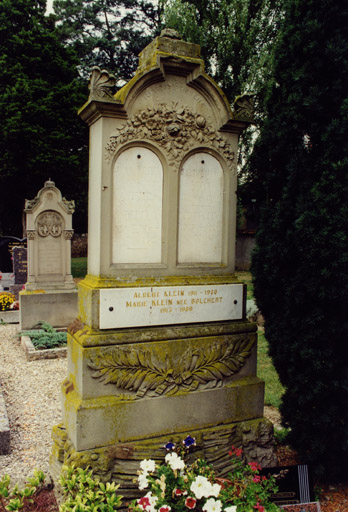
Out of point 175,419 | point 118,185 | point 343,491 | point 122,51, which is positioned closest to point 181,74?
point 118,185

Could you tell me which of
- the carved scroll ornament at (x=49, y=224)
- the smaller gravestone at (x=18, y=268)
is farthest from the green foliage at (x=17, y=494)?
the smaller gravestone at (x=18, y=268)

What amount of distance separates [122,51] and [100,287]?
24.8 metres

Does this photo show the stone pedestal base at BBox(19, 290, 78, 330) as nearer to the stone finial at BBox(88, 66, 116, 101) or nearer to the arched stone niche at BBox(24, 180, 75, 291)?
the arched stone niche at BBox(24, 180, 75, 291)

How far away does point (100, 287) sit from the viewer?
10.9 ft

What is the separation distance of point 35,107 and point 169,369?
1890 cm

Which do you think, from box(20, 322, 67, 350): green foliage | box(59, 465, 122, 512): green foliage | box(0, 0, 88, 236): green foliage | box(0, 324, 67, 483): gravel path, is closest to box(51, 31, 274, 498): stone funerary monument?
box(59, 465, 122, 512): green foliage

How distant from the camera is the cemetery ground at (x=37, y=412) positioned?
353 centimetres

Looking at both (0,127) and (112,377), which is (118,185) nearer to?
(112,377)

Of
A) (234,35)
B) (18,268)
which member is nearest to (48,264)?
(18,268)

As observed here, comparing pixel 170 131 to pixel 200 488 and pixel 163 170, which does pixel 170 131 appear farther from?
pixel 200 488

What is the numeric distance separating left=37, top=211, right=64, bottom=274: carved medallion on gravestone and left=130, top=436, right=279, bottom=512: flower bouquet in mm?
7020

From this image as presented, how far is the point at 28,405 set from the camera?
5.59 meters

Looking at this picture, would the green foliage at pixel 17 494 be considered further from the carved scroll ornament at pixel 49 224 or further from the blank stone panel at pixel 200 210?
the carved scroll ornament at pixel 49 224

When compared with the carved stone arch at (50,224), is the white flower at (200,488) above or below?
below
